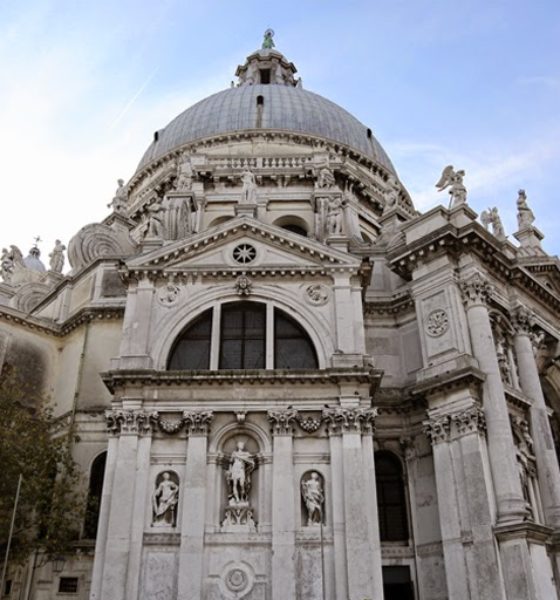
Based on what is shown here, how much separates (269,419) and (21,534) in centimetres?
923

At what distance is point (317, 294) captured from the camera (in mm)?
23656

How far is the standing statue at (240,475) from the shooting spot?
20.3 metres

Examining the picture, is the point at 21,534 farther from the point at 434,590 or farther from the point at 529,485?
the point at 529,485

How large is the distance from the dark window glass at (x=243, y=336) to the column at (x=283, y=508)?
2354 mm

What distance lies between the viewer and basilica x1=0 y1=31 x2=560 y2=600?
64.2 ft

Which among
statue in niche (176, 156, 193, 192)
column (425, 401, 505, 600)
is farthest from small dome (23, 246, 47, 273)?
column (425, 401, 505, 600)

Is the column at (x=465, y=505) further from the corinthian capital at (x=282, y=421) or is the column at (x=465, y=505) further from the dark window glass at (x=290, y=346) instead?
the corinthian capital at (x=282, y=421)

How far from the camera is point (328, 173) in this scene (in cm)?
3450

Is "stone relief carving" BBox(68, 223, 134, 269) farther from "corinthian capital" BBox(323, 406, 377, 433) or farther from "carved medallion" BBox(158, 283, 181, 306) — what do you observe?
"corinthian capital" BBox(323, 406, 377, 433)

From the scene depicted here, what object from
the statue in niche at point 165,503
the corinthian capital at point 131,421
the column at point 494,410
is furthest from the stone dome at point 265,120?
the statue in niche at point 165,503

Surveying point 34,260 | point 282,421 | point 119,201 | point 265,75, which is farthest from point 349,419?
point 34,260

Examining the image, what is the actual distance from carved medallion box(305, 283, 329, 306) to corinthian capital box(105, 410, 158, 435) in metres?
6.40

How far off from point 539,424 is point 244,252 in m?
11.8

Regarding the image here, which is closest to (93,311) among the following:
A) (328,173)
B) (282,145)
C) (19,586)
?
(19,586)
